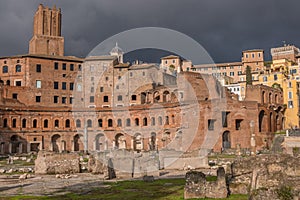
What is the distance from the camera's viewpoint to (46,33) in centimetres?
7169

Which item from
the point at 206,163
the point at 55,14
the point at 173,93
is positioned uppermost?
the point at 55,14

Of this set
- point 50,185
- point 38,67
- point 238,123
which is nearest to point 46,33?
point 38,67

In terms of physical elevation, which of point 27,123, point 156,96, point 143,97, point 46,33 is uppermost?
point 46,33

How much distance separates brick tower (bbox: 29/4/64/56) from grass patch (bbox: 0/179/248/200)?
54.9m

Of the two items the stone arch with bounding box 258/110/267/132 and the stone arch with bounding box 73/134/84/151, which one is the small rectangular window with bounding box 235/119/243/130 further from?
the stone arch with bounding box 73/134/84/151

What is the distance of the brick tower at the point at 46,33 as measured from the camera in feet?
231

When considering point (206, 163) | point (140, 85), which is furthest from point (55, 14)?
point (206, 163)

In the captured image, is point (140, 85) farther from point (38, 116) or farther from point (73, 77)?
point (38, 116)

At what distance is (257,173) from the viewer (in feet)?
46.7

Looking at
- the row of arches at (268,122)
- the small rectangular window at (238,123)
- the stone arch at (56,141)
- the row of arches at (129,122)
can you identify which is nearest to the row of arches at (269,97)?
the row of arches at (268,122)

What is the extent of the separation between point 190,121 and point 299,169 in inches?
1387

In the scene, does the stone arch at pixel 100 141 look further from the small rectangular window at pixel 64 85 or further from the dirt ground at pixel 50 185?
the dirt ground at pixel 50 185

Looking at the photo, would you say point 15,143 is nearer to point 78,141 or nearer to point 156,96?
point 78,141

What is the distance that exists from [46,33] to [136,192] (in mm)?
59903
